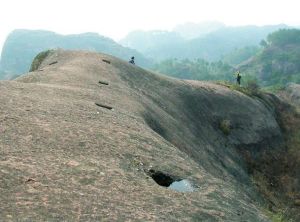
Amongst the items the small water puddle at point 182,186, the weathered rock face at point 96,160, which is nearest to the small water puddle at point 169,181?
the small water puddle at point 182,186

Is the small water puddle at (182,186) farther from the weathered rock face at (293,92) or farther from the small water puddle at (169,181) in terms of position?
the weathered rock face at (293,92)

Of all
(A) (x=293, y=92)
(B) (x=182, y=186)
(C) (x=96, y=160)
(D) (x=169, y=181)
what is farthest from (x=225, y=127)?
(A) (x=293, y=92)

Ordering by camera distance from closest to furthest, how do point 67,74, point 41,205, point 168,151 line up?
1. point 41,205
2. point 168,151
3. point 67,74

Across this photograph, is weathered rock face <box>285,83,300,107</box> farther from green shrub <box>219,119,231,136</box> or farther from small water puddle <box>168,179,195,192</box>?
small water puddle <box>168,179,195,192</box>

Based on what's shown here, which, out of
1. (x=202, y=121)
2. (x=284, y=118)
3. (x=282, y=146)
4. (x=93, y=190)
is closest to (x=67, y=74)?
(x=202, y=121)

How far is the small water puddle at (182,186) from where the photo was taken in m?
17.3

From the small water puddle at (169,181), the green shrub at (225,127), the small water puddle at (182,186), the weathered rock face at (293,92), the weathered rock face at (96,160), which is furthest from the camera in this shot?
the weathered rock face at (293,92)

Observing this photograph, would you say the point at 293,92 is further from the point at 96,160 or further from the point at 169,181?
the point at 96,160

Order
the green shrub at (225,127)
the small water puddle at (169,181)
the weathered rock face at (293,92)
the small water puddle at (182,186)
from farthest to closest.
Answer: the weathered rock face at (293,92) → the green shrub at (225,127) → the small water puddle at (169,181) → the small water puddle at (182,186)

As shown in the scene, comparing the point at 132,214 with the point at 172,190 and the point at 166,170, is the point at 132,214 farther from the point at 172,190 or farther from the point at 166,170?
the point at 166,170

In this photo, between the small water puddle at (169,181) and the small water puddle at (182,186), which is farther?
the small water puddle at (169,181)

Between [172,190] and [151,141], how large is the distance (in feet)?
19.2

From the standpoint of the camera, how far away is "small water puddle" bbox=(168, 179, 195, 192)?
17312mm

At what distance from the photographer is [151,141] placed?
21.9 m
